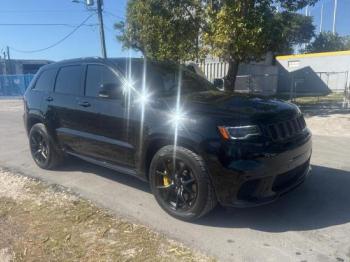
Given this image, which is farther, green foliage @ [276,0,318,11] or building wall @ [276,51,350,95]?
building wall @ [276,51,350,95]

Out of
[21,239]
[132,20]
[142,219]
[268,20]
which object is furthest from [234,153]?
[132,20]

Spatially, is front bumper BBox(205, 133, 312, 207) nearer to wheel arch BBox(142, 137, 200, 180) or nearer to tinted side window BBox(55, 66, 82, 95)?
wheel arch BBox(142, 137, 200, 180)

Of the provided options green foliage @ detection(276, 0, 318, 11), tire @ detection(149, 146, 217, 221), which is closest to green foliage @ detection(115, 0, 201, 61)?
green foliage @ detection(276, 0, 318, 11)

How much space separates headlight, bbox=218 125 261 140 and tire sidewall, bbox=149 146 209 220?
425 millimetres

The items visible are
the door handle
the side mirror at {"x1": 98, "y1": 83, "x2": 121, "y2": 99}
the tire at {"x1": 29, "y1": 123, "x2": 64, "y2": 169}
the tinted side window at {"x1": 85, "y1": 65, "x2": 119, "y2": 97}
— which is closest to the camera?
the side mirror at {"x1": 98, "y1": 83, "x2": 121, "y2": 99}

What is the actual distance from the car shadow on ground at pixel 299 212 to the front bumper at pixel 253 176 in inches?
12.0

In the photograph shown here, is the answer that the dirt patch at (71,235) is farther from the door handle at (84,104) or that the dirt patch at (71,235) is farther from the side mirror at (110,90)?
the side mirror at (110,90)

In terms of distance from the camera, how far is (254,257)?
3.16m

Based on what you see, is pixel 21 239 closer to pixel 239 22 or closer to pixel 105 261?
pixel 105 261

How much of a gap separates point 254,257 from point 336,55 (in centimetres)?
2778

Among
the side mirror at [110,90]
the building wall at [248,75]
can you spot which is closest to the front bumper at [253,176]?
the side mirror at [110,90]

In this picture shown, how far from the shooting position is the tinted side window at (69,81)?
5.22m

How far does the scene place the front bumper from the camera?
11.2 ft

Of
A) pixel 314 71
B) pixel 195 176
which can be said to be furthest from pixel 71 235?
pixel 314 71
